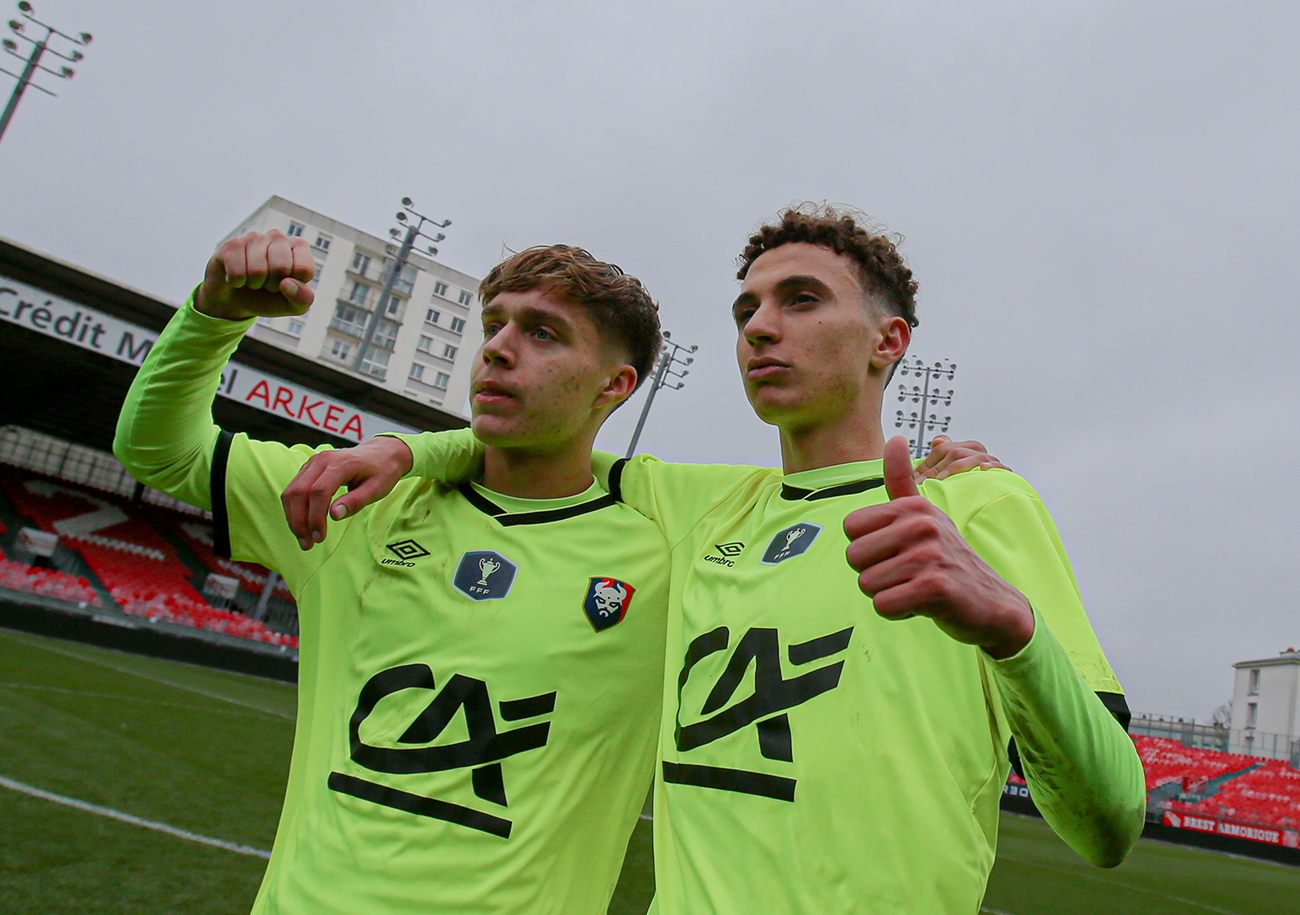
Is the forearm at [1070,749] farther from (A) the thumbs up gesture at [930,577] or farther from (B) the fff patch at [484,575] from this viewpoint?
(B) the fff patch at [484,575]

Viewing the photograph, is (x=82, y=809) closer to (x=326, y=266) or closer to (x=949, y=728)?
(x=949, y=728)

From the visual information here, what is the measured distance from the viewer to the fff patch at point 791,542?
5.73 ft

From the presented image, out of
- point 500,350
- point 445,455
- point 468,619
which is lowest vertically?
point 468,619

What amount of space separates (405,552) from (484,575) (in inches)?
8.7

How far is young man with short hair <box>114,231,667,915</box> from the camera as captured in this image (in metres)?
1.70

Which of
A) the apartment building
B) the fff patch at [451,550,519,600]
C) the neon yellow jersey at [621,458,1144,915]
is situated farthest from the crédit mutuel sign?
the apartment building

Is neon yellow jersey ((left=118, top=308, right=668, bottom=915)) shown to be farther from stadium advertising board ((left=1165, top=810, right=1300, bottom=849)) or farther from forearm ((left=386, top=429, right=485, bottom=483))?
stadium advertising board ((left=1165, top=810, right=1300, bottom=849))

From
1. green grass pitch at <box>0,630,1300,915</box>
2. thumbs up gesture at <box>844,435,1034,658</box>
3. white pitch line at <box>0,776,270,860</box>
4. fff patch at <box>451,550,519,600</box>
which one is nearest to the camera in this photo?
thumbs up gesture at <box>844,435,1034,658</box>

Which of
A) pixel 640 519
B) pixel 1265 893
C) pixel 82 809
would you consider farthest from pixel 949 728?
pixel 1265 893

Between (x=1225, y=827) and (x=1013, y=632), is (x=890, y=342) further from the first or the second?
(x=1225, y=827)

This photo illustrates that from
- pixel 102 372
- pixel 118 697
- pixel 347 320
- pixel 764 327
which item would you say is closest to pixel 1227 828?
pixel 118 697

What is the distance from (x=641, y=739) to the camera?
1.99 metres

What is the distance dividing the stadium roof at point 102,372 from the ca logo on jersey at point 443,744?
48.9 feet

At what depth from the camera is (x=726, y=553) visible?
1.90 metres
